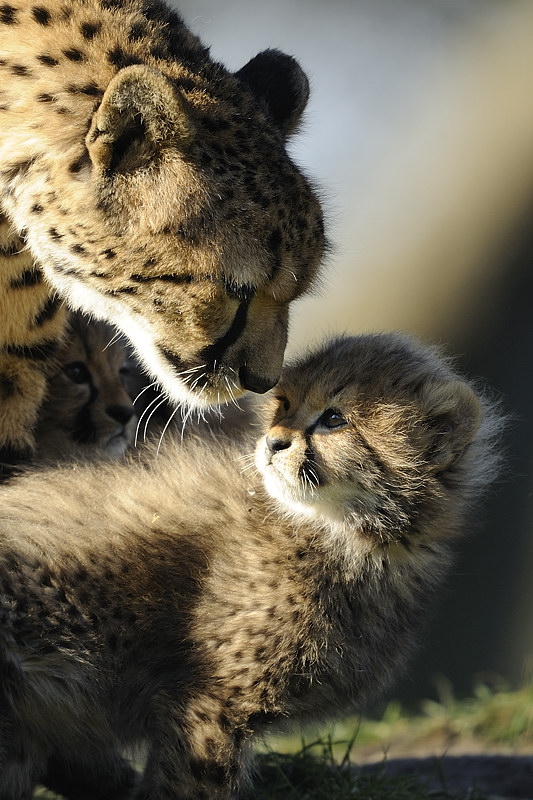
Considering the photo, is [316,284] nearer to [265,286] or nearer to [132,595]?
[265,286]

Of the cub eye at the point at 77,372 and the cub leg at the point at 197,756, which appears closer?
the cub leg at the point at 197,756

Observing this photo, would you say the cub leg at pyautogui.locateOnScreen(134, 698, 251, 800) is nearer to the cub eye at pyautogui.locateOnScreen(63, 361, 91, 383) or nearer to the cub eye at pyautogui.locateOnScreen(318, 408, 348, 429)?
the cub eye at pyautogui.locateOnScreen(318, 408, 348, 429)

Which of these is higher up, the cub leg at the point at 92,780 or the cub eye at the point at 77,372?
the cub eye at the point at 77,372

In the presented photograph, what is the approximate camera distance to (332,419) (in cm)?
269

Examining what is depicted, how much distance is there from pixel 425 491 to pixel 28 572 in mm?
1011

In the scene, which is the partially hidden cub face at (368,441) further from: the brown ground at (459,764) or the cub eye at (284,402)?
the brown ground at (459,764)

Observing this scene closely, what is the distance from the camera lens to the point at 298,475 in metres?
2.57

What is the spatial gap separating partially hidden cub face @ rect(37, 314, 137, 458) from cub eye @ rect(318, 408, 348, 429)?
0.96 meters

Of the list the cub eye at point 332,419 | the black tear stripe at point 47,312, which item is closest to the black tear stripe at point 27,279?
the black tear stripe at point 47,312

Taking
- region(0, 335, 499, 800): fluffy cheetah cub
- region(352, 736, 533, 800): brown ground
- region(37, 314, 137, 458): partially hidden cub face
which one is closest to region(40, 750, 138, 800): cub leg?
region(0, 335, 499, 800): fluffy cheetah cub

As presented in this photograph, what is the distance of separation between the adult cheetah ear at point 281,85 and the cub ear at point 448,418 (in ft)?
3.13

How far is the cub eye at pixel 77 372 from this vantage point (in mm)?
3490

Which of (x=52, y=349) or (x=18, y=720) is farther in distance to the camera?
(x=52, y=349)

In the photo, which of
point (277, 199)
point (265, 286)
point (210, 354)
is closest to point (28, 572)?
point (210, 354)
